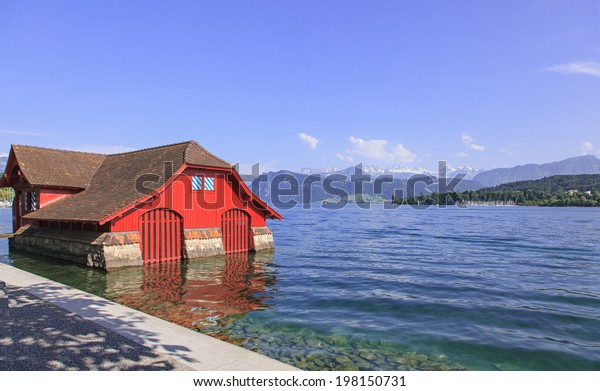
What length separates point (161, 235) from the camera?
24156 mm

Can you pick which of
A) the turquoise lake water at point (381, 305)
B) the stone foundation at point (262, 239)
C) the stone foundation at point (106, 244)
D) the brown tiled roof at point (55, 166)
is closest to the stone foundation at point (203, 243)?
the stone foundation at point (106, 244)

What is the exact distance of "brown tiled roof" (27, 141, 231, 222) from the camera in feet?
74.8

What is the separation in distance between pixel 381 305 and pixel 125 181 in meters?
18.3

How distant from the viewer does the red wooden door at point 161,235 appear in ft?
76.3

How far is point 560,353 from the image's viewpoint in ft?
37.4

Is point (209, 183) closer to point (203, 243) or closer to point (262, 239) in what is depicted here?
point (203, 243)

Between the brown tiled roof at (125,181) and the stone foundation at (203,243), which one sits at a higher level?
the brown tiled roof at (125,181)

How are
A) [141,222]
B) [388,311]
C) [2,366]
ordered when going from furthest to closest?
1. [141,222]
2. [388,311]
3. [2,366]

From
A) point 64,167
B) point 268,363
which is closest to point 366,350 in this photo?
point 268,363

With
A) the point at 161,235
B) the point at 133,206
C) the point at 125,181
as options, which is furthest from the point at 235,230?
the point at 133,206

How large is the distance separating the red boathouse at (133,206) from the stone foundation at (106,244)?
0.17 feet

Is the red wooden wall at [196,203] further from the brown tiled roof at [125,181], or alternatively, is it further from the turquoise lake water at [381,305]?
the turquoise lake water at [381,305]
